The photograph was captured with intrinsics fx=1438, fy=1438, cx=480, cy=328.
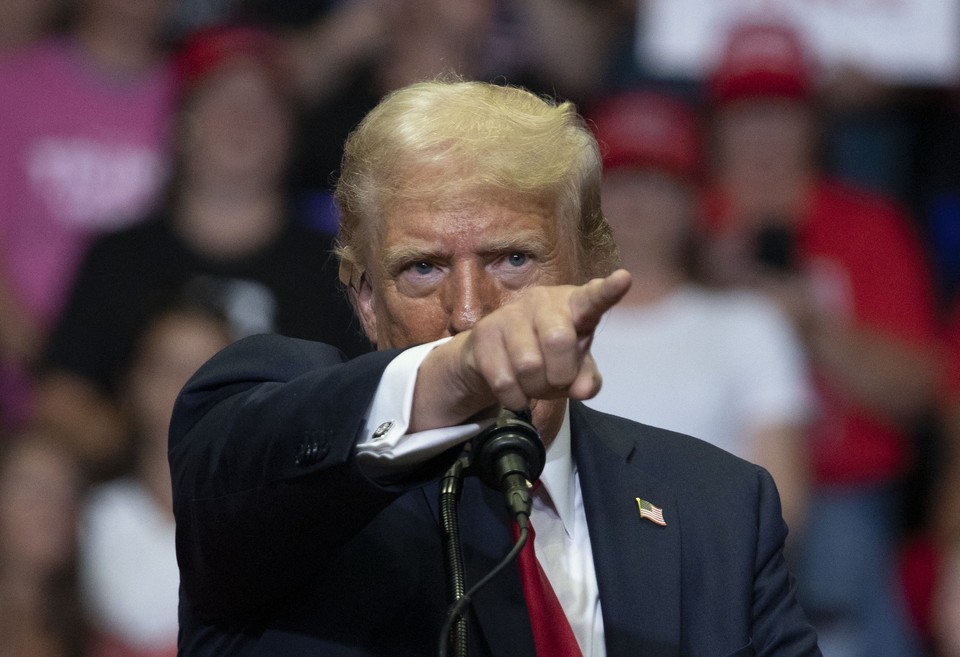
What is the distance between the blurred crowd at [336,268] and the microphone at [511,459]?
2850 millimetres

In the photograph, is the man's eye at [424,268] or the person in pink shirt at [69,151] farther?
the person in pink shirt at [69,151]

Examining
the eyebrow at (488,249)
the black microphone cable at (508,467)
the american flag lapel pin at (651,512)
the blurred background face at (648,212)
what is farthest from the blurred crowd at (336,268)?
the black microphone cable at (508,467)

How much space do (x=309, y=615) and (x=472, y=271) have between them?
54 centimetres

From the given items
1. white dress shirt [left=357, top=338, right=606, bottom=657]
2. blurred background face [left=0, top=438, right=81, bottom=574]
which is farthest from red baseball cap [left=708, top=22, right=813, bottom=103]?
white dress shirt [left=357, top=338, right=606, bottom=657]

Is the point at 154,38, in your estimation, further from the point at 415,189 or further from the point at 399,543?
the point at 399,543

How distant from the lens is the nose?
6.57 feet

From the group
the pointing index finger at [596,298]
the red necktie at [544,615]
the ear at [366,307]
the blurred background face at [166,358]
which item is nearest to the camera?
the pointing index finger at [596,298]

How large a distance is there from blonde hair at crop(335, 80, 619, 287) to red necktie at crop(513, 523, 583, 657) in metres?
0.53

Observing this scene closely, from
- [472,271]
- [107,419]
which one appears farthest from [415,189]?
[107,419]

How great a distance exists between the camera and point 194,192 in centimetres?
→ 467

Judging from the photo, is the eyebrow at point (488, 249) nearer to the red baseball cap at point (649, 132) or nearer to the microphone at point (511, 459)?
the microphone at point (511, 459)

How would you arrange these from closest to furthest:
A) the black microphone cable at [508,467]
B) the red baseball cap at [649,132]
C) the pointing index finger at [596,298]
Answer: the pointing index finger at [596,298], the black microphone cable at [508,467], the red baseball cap at [649,132]

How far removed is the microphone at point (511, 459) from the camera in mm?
1441

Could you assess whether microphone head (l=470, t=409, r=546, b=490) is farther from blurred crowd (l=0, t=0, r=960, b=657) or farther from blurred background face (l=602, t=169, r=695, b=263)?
blurred background face (l=602, t=169, r=695, b=263)
